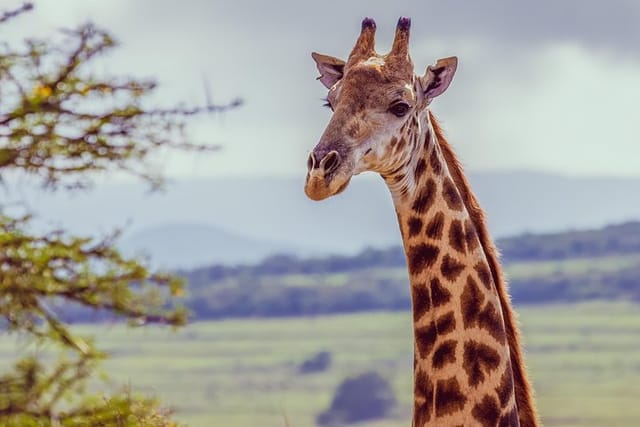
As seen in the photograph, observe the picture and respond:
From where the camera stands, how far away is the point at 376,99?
12727 millimetres

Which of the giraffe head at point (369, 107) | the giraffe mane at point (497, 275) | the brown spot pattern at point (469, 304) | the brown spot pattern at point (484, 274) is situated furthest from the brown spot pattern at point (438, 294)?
the giraffe head at point (369, 107)

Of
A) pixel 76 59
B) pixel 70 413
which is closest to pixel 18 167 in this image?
pixel 76 59

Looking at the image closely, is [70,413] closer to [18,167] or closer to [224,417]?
[18,167]

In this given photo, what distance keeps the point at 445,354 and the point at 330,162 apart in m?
2.21

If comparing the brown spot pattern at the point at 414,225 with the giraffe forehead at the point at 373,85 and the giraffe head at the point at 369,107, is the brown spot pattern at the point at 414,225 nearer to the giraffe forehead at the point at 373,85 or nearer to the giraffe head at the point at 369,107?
the giraffe head at the point at 369,107

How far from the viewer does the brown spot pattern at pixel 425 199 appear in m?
13.4

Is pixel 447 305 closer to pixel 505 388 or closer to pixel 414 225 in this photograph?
pixel 414 225

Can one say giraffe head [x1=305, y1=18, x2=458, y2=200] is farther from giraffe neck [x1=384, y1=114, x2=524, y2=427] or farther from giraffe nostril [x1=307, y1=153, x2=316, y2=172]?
giraffe neck [x1=384, y1=114, x2=524, y2=427]

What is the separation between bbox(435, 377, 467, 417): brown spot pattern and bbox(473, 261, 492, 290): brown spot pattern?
2.61 ft

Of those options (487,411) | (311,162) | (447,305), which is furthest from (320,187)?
(487,411)

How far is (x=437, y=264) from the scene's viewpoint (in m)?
13.4

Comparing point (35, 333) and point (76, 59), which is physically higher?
point (76, 59)

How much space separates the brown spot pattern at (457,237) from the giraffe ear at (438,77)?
3.34ft

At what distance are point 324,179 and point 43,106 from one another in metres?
3.07
